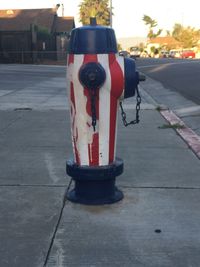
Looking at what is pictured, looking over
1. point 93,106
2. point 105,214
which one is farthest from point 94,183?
point 93,106

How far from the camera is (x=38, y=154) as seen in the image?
6492mm

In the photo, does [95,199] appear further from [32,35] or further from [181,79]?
[32,35]

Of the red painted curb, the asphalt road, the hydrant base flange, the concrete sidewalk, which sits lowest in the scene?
the asphalt road

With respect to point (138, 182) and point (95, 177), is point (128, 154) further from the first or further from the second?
point (95, 177)

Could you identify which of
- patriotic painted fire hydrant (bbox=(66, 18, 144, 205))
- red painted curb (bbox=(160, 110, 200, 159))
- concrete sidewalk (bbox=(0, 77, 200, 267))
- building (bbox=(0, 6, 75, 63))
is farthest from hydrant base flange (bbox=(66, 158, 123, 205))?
building (bbox=(0, 6, 75, 63))

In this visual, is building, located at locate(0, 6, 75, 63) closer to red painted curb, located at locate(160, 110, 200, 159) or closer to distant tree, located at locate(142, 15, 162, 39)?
red painted curb, located at locate(160, 110, 200, 159)

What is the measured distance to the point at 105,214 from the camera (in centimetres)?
415

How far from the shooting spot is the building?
43.5m

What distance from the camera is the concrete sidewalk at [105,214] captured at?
11.0 feet

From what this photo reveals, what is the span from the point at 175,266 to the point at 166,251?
220mm

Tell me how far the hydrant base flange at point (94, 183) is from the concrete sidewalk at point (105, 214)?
4.1 inches

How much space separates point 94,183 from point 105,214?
0.36 meters

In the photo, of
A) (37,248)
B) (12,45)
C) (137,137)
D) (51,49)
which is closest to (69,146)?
(137,137)

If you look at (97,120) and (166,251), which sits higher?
(97,120)
